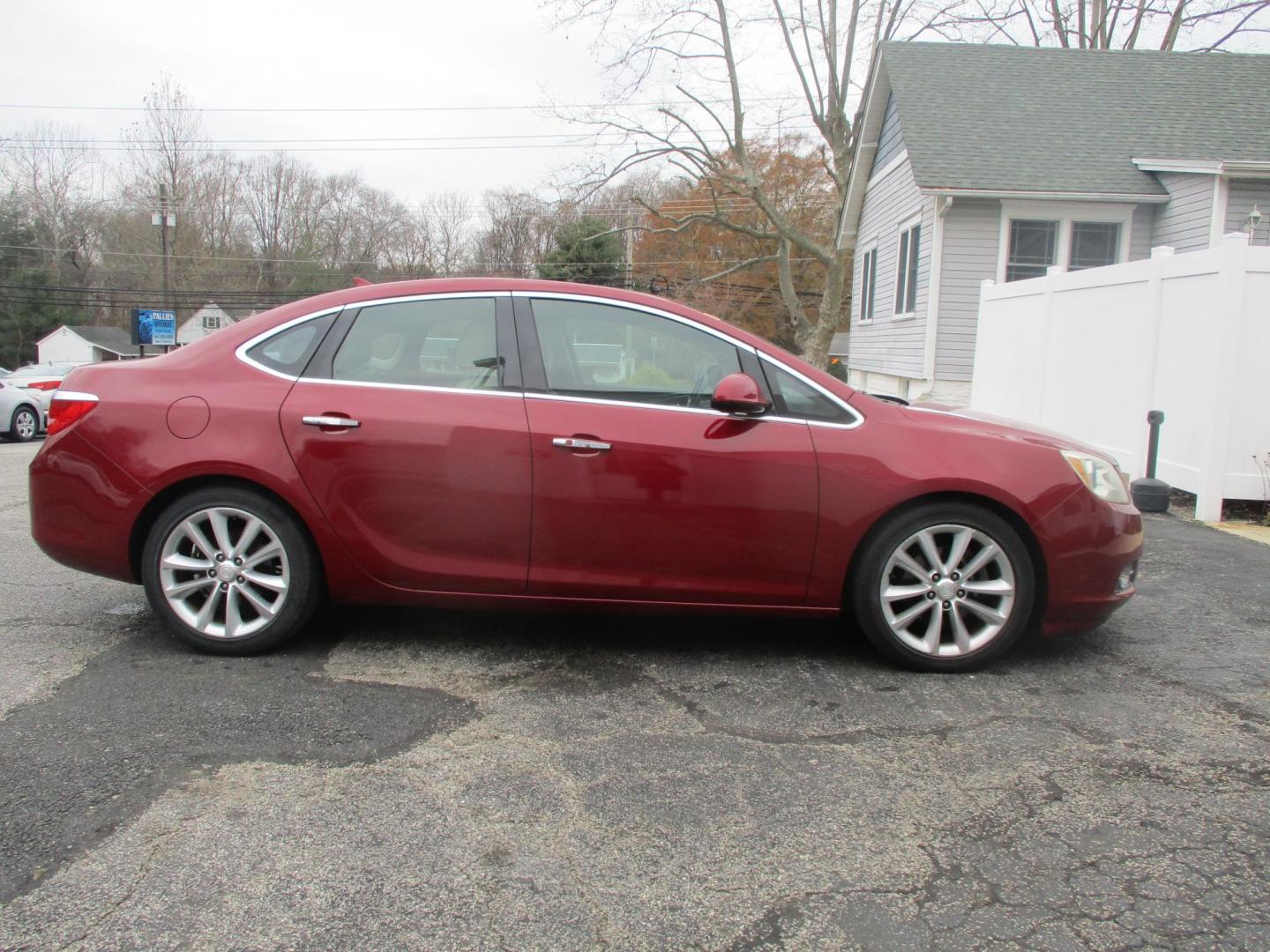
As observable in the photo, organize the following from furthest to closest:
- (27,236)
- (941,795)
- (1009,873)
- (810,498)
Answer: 1. (27,236)
2. (810,498)
3. (941,795)
4. (1009,873)

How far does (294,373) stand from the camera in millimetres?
4102

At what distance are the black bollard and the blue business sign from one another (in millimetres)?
42994

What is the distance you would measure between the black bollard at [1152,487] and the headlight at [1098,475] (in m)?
3.52

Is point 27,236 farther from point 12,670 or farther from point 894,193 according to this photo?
point 12,670

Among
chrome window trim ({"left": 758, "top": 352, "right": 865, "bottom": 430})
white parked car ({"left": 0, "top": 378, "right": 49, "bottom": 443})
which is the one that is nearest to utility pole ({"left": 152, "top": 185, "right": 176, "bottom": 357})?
white parked car ({"left": 0, "top": 378, "right": 49, "bottom": 443})

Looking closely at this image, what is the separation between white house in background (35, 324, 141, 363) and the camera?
2164 inches

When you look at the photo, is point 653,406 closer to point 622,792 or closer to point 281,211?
point 622,792

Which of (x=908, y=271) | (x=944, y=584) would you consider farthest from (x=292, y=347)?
(x=908, y=271)

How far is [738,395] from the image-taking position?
3846mm

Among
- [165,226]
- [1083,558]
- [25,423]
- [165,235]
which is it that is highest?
[165,226]

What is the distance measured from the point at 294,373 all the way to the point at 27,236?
187ft

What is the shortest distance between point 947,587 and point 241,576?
9.55 ft

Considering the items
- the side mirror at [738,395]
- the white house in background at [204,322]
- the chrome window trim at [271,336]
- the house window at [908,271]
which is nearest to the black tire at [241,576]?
the chrome window trim at [271,336]

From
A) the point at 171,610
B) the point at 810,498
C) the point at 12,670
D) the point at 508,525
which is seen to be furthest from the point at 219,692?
the point at 810,498
